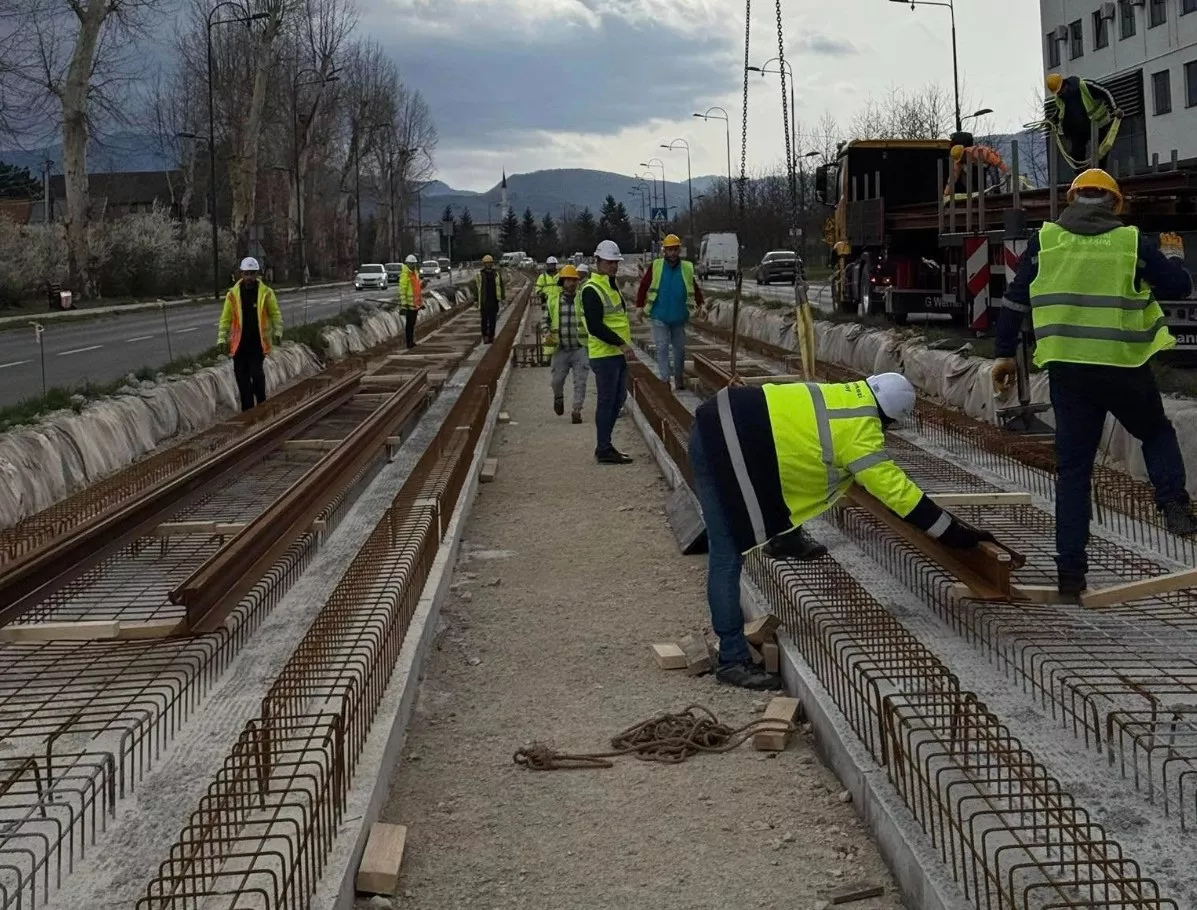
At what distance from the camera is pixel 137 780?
15.7 feet

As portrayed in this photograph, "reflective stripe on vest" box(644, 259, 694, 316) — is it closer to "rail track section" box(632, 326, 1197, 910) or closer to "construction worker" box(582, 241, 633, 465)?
"construction worker" box(582, 241, 633, 465)

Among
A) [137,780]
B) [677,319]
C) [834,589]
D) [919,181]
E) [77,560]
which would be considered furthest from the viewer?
[919,181]

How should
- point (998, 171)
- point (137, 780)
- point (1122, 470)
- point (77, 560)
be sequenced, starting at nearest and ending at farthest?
point (137, 780), point (77, 560), point (1122, 470), point (998, 171)

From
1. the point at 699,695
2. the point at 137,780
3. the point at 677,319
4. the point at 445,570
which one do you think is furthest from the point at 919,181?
the point at 137,780

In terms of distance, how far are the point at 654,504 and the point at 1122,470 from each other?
130 inches

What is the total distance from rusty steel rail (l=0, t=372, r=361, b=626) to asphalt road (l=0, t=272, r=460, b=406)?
315 cm

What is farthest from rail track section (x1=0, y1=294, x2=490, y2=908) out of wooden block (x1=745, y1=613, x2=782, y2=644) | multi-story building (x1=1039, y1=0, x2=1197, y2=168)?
multi-story building (x1=1039, y1=0, x2=1197, y2=168)

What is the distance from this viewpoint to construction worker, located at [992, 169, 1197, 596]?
6.36 m

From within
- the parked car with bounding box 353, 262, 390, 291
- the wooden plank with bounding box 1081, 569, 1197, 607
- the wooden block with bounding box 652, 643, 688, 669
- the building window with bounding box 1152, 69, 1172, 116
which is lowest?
the wooden block with bounding box 652, 643, 688, 669

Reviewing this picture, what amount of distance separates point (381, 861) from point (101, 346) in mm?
25368

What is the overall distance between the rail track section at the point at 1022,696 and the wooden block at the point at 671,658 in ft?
1.68

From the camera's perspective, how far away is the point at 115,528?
8484 millimetres

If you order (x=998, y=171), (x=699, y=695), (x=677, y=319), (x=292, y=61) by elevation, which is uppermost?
(x=292, y=61)

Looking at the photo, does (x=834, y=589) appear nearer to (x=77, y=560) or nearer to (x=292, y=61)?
(x=77, y=560)
